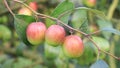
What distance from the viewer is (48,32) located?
83 centimetres

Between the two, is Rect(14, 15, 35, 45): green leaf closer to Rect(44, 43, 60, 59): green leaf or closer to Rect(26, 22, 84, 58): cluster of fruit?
Rect(26, 22, 84, 58): cluster of fruit

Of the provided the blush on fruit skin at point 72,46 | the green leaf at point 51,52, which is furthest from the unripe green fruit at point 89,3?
the blush on fruit skin at point 72,46

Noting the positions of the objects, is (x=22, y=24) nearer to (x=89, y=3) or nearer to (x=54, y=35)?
(x=54, y=35)

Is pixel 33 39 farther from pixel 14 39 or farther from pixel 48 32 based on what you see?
pixel 14 39

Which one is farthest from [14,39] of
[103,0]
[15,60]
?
[103,0]

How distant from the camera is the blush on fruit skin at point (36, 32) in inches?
33.5

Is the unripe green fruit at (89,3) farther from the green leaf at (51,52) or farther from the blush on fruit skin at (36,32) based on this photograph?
the blush on fruit skin at (36,32)

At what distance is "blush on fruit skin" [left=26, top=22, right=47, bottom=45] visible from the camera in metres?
0.85

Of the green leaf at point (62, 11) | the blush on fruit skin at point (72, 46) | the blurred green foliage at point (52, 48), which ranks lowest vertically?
the blurred green foliage at point (52, 48)

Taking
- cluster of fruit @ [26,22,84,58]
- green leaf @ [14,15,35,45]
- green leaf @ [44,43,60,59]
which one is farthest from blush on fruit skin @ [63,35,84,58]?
green leaf @ [44,43,60,59]

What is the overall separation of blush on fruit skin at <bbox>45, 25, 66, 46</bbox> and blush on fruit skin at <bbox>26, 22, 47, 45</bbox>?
20mm

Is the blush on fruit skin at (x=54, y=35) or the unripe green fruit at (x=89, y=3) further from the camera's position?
the unripe green fruit at (x=89, y=3)

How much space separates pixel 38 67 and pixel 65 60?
0.45 m

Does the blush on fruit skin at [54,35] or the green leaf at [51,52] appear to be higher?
the blush on fruit skin at [54,35]
